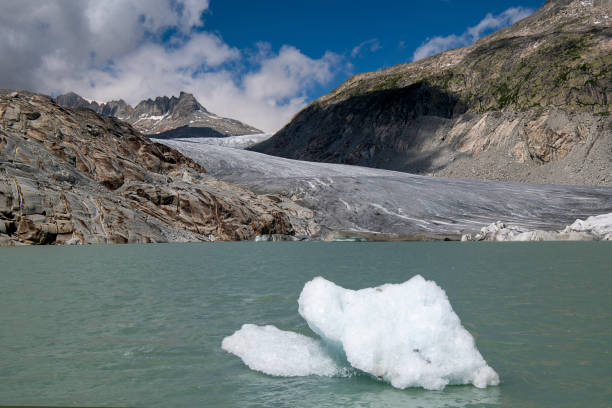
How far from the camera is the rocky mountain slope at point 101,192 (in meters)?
32.9

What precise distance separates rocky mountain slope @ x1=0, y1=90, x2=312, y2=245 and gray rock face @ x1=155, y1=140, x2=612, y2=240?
4108mm

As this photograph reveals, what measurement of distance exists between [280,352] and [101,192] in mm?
35408

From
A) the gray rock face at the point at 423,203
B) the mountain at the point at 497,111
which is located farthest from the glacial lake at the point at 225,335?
the mountain at the point at 497,111

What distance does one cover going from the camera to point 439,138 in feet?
319

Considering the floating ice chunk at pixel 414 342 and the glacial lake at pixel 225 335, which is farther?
the floating ice chunk at pixel 414 342

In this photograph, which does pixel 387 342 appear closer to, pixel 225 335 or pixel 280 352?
pixel 280 352

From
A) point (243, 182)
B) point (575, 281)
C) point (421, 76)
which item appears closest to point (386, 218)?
point (243, 182)

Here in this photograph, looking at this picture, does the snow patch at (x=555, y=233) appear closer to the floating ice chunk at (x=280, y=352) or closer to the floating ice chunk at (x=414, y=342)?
the floating ice chunk at (x=280, y=352)

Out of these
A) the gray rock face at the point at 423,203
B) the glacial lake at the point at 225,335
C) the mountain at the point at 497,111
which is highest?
the mountain at the point at 497,111

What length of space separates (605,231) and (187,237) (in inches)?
1343

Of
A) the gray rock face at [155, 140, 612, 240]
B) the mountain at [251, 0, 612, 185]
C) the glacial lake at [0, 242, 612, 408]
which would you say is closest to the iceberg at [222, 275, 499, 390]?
the glacial lake at [0, 242, 612, 408]

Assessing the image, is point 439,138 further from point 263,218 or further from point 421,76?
point 263,218

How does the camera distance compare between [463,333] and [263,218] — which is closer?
[463,333]

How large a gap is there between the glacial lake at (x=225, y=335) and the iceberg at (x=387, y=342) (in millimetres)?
190
